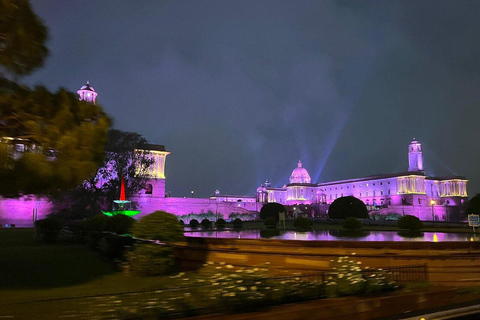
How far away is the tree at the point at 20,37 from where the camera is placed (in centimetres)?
689

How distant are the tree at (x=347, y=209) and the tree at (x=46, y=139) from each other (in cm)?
4354

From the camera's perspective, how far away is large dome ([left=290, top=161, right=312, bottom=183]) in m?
133

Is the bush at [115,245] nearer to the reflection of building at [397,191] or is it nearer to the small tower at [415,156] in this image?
the reflection of building at [397,191]

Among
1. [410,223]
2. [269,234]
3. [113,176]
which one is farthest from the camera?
[113,176]

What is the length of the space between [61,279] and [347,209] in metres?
41.8

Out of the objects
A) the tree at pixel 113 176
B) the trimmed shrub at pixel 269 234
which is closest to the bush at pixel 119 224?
the trimmed shrub at pixel 269 234

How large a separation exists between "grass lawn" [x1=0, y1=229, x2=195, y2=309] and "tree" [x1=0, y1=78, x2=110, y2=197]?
2.35 metres

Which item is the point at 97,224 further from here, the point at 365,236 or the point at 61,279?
the point at 365,236

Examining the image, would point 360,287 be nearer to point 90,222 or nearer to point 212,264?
point 212,264

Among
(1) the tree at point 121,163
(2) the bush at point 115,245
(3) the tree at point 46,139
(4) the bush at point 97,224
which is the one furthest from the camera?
(1) the tree at point 121,163

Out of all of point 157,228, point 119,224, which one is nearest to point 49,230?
point 119,224

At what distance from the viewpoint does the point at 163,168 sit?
8138 centimetres

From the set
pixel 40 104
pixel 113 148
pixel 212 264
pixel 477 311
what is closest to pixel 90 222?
pixel 212 264

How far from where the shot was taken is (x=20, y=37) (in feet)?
23.0
